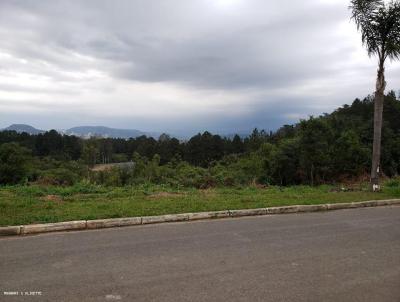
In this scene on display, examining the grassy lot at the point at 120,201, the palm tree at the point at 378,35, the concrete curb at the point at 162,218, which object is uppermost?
the palm tree at the point at 378,35

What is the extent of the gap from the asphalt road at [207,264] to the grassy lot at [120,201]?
3.15ft

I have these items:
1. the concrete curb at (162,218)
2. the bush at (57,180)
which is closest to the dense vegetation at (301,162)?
the bush at (57,180)

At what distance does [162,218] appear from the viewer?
25.2 feet

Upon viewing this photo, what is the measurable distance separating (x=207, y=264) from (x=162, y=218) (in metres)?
2.78

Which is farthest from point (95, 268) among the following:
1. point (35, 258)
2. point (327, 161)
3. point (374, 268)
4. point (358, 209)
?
point (327, 161)

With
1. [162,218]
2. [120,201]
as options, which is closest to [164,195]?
[120,201]

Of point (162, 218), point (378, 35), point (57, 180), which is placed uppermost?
point (378, 35)

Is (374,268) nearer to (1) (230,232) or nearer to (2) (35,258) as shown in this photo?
(1) (230,232)

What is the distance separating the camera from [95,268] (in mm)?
4828

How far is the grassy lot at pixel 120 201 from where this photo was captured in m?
7.53

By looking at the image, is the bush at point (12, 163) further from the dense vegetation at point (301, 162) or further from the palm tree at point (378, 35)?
the palm tree at point (378, 35)

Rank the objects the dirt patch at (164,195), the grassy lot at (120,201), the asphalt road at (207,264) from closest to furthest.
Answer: the asphalt road at (207,264), the grassy lot at (120,201), the dirt patch at (164,195)

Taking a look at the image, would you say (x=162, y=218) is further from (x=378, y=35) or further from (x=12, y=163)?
(x=12, y=163)

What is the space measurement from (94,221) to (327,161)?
49.0 ft
